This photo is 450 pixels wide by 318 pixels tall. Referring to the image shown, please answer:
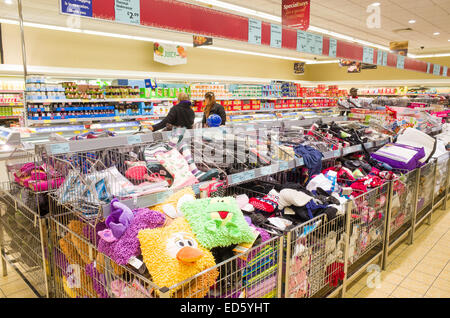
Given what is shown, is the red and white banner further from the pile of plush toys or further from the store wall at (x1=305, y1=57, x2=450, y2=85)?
the store wall at (x1=305, y1=57, x2=450, y2=85)

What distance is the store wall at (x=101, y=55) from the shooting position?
8742 millimetres

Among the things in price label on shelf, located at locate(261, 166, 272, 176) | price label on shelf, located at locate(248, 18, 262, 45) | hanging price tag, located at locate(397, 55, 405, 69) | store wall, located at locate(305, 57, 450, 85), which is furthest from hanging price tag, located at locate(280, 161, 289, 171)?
store wall, located at locate(305, 57, 450, 85)

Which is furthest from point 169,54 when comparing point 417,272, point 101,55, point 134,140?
point 417,272

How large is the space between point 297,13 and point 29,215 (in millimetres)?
4875

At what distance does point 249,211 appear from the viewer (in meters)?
2.13

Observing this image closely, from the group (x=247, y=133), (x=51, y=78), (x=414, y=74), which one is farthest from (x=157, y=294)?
(x=414, y=74)

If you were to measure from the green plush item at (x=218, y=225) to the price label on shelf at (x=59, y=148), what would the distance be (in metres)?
0.95

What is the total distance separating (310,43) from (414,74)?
12498mm

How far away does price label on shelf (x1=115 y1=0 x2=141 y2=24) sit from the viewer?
9.76ft

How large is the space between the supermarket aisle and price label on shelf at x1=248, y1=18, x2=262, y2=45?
301 cm

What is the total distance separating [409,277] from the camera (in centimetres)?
313

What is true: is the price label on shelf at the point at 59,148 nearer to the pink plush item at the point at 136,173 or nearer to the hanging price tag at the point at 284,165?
the pink plush item at the point at 136,173

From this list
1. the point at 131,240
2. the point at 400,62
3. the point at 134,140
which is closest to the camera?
the point at 131,240

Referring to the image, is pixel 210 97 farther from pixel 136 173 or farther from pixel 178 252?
pixel 178 252
